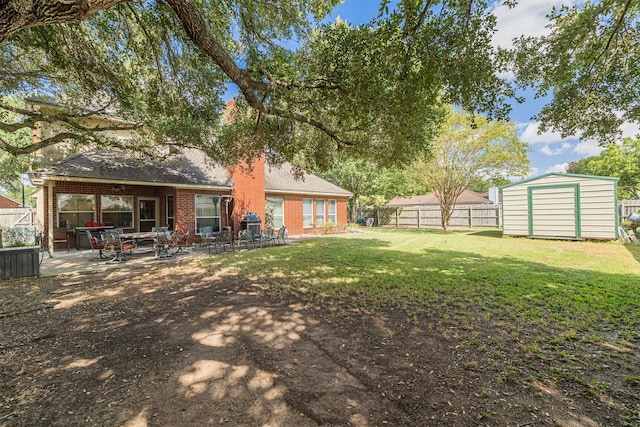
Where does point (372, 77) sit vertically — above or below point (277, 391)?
above

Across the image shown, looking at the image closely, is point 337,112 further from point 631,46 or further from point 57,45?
point 57,45

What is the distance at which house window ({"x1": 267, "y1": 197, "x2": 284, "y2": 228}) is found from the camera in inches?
670

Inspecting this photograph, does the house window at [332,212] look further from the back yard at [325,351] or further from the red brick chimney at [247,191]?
the back yard at [325,351]

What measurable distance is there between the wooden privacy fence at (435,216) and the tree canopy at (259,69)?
17749 mm

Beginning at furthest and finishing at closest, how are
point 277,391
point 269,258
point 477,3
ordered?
point 269,258 → point 477,3 → point 277,391

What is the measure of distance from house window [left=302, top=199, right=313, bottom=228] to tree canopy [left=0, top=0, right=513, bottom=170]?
27.8 feet

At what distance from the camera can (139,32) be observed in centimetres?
728

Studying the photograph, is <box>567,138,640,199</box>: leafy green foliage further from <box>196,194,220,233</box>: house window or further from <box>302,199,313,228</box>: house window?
<box>196,194,220,233</box>: house window

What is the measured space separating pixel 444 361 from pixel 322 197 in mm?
17149

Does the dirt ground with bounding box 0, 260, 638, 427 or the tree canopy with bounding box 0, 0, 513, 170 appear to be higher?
the tree canopy with bounding box 0, 0, 513, 170

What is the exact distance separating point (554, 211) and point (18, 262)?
67.7 feet

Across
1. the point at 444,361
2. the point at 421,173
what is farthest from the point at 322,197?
the point at 444,361

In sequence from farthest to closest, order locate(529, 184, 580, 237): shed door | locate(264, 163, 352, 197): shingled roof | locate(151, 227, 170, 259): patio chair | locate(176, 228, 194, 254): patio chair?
1. locate(264, 163, 352, 197): shingled roof
2. locate(529, 184, 580, 237): shed door
3. locate(176, 228, 194, 254): patio chair
4. locate(151, 227, 170, 259): patio chair

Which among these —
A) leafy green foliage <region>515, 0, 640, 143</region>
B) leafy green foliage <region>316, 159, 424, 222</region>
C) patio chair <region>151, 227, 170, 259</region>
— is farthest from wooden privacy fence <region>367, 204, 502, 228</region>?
patio chair <region>151, 227, 170, 259</region>
